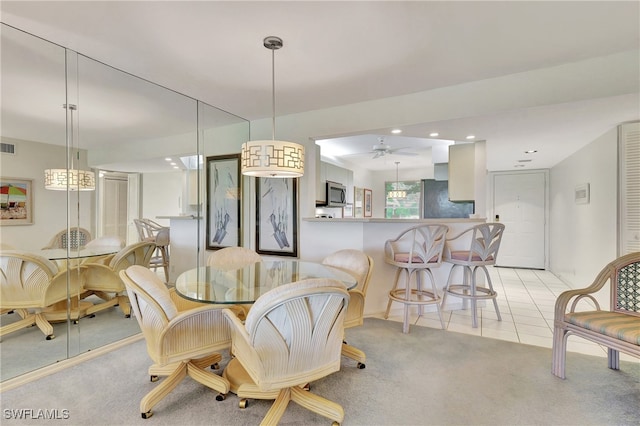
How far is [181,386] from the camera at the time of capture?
1.99m

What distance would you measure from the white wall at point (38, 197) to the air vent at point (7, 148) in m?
0.02

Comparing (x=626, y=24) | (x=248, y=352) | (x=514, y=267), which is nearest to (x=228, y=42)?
(x=248, y=352)

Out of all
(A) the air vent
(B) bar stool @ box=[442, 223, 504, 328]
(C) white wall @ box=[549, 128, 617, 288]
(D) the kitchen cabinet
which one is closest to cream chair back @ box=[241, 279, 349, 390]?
(B) bar stool @ box=[442, 223, 504, 328]

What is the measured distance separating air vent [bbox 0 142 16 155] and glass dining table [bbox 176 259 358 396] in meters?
1.47

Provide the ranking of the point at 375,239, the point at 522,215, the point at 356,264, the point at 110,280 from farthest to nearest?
the point at 522,215 → the point at 375,239 → the point at 110,280 → the point at 356,264

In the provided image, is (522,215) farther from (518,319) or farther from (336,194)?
(336,194)

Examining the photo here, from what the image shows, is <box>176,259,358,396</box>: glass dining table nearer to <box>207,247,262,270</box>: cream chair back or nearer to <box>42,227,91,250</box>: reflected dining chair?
<box>207,247,262,270</box>: cream chair back

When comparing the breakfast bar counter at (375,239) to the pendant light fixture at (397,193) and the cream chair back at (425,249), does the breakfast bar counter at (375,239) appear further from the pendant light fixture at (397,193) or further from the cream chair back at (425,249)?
the pendant light fixture at (397,193)

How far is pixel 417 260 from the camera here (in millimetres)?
3061

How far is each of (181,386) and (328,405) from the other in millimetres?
1034

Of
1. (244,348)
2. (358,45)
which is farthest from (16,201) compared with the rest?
(358,45)

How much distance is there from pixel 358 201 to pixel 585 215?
425cm

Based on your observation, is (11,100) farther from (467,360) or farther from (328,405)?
(467,360)

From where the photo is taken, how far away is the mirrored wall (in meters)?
2.16
